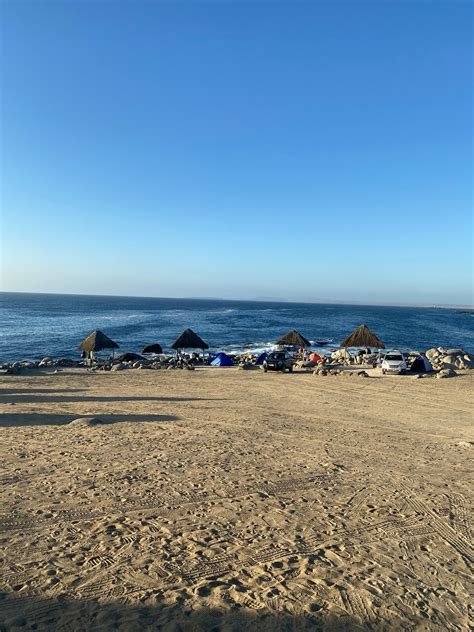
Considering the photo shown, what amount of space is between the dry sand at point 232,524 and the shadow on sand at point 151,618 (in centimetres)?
2

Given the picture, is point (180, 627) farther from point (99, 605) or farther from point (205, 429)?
point (205, 429)

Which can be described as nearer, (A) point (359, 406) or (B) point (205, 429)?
(B) point (205, 429)

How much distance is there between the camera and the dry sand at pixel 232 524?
3.98 metres

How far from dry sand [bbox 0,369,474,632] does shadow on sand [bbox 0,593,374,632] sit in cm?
2

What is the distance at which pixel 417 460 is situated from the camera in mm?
8562

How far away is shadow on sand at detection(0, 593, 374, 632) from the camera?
3.69 meters

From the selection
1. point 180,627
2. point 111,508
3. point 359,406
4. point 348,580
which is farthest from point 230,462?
point 359,406

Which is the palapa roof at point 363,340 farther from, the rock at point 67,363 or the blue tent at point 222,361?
the rock at point 67,363

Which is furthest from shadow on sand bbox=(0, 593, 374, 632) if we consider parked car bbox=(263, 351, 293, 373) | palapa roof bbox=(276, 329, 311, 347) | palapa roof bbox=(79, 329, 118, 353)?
palapa roof bbox=(276, 329, 311, 347)

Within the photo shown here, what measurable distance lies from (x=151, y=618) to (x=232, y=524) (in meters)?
1.90

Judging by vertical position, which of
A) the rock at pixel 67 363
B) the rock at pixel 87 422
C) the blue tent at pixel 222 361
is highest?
the rock at pixel 87 422

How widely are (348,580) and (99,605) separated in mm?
2577

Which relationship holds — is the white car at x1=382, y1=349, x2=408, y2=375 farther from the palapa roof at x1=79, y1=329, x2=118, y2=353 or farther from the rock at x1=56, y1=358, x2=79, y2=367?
the rock at x1=56, y1=358, x2=79, y2=367

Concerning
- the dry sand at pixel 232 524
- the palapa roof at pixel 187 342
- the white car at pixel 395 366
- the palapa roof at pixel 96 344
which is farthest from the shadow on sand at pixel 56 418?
the white car at pixel 395 366
